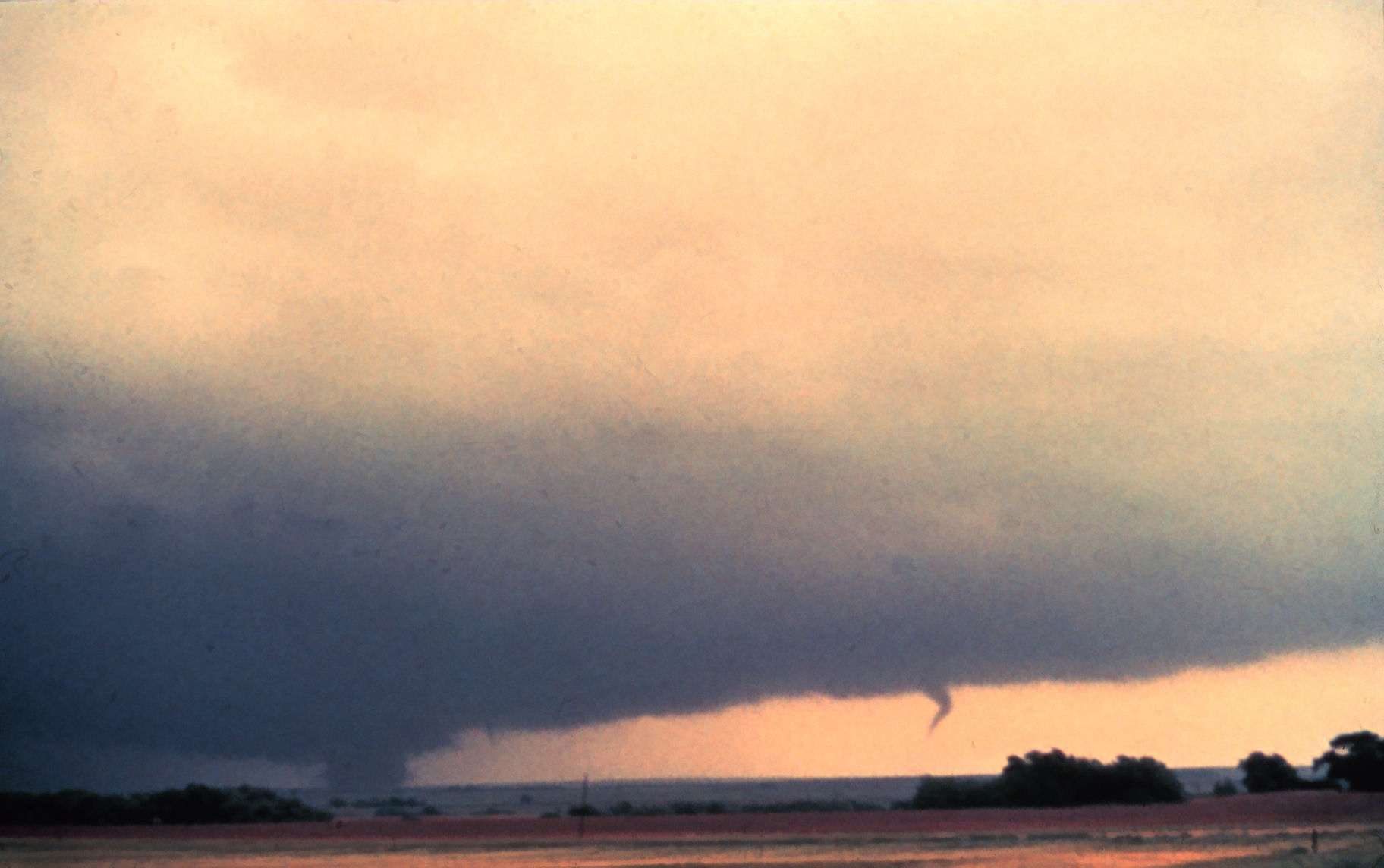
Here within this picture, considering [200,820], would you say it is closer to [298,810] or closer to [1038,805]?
[298,810]

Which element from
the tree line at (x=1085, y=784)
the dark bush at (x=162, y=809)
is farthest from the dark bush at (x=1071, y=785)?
the dark bush at (x=162, y=809)

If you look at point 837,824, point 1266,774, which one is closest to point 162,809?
point 837,824

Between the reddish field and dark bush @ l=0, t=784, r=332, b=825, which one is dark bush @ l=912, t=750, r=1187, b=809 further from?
dark bush @ l=0, t=784, r=332, b=825

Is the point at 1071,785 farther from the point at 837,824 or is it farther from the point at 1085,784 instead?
the point at 837,824

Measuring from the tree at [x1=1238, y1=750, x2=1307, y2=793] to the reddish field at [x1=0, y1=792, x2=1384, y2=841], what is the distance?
393 cm

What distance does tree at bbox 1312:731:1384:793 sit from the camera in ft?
138

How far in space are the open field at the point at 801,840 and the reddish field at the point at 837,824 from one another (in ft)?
0.28

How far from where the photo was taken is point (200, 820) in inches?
1772

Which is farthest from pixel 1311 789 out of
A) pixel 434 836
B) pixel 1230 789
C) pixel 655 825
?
pixel 434 836

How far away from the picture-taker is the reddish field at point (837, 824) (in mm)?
35594

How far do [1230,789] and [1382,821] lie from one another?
1510 centimetres

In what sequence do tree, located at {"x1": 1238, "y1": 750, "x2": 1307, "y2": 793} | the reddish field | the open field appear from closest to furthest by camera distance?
1. the open field
2. the reddish field
3. tree, located at {"x1": 1238, "y1": 750, "x2": 1307, "y2": 793}

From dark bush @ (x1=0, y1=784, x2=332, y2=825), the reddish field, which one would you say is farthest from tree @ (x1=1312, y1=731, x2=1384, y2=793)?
dark bush @ (x1=0, y1=784, x2=332, y2=825)

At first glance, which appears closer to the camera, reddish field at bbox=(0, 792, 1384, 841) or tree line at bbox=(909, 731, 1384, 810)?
reddish field at bbox=(0, 792, 1384, 841)
